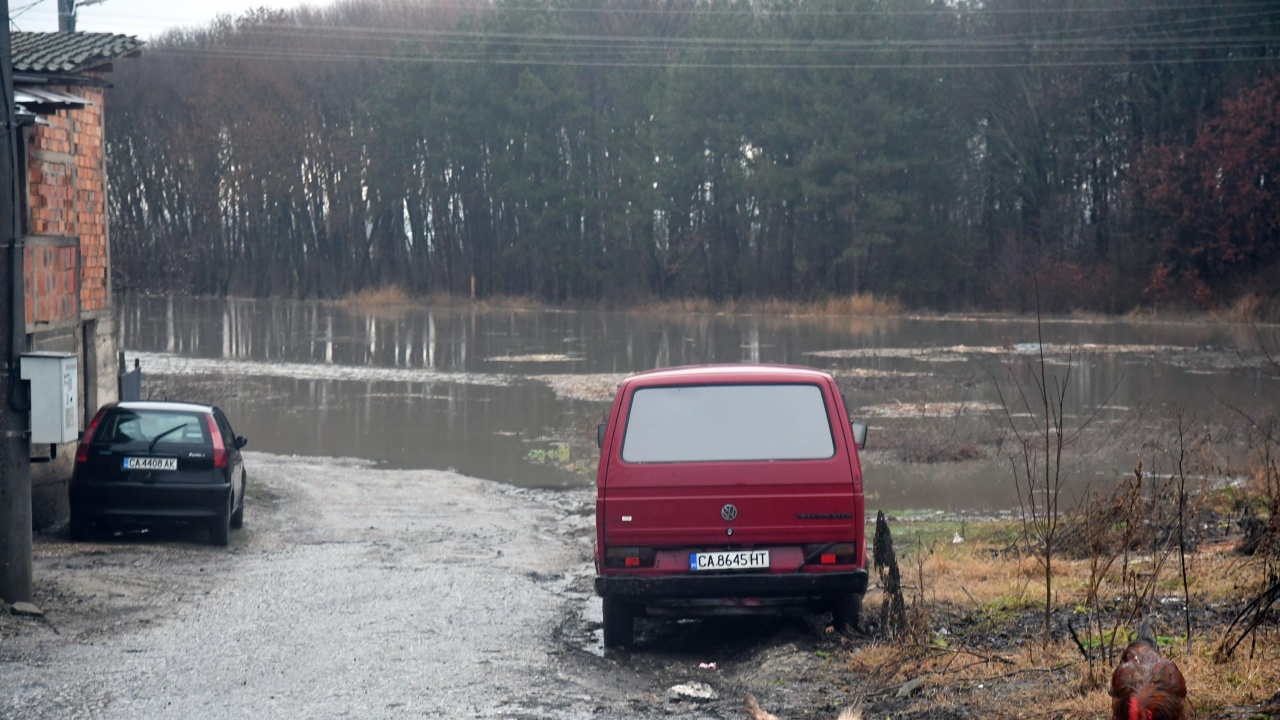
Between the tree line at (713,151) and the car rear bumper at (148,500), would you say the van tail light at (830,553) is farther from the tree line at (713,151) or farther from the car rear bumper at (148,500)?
the tree line at (713,151)

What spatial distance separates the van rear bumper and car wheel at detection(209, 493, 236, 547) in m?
6.99

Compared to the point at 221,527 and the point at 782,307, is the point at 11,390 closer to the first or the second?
the point at 221,527

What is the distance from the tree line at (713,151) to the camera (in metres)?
55.2

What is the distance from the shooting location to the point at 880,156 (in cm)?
6288

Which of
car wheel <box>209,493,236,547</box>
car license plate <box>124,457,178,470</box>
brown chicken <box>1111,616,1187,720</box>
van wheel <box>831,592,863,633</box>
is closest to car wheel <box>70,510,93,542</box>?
car license plate <box>124,457,178,470</box>

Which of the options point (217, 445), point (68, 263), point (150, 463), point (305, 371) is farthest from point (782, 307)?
point (150, 463)

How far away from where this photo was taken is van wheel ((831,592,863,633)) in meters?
8.97

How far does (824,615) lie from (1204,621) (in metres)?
2.56

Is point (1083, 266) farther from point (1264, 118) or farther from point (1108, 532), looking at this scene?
point (1108, 532)

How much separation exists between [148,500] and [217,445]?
2.85 feet

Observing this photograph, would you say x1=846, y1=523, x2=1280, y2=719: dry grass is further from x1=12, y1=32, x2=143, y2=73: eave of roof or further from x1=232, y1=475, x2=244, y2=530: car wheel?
x1=12, y1=32, x2=143, y2=73: eave of roof

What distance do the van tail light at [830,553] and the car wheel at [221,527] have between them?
7782 millimetres

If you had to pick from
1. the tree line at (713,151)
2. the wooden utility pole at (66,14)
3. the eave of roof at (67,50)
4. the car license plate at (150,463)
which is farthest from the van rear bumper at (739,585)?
the tree line at (713,151)

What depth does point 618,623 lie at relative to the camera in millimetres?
9070
